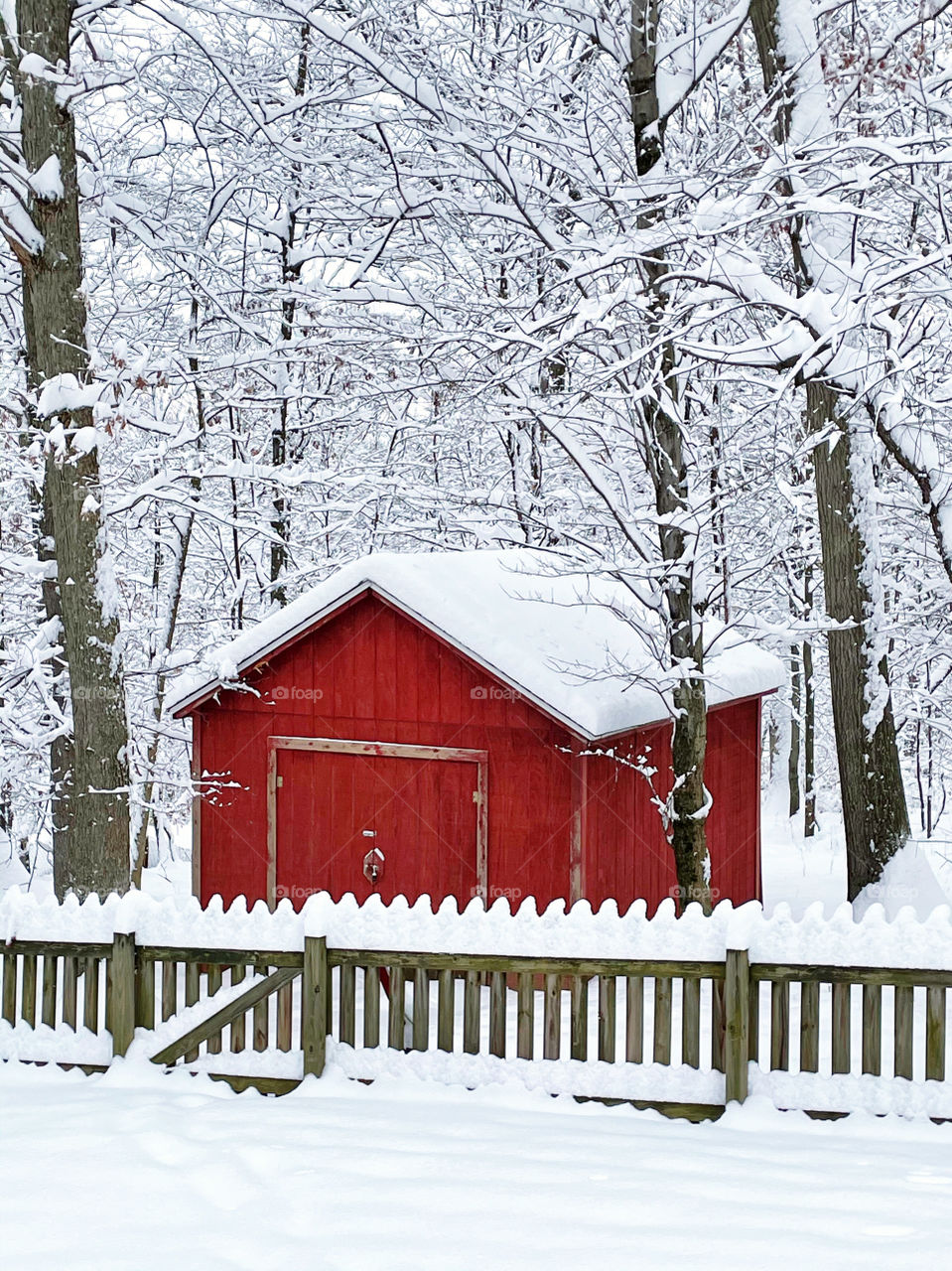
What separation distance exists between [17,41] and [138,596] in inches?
400

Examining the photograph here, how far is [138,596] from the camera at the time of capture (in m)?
18.1

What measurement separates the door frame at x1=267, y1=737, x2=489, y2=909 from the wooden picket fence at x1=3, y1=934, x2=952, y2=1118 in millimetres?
3564

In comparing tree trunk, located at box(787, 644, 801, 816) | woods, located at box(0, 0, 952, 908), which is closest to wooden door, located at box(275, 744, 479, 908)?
woods, located at box(0, 0, 952, 908)

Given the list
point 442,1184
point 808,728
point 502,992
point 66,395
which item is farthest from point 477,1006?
point 808,728

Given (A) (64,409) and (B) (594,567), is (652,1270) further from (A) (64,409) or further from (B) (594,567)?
(A) (64,409)

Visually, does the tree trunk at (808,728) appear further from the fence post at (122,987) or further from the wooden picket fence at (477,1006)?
the fence post at (122,987)

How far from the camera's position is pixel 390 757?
11.2m

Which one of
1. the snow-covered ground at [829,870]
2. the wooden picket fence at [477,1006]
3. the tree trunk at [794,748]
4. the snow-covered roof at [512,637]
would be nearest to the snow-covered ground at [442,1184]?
the wooden picket fence at [477,1006]

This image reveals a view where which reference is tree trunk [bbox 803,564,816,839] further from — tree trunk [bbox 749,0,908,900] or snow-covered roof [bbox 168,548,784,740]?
snow-covered roof [bbox 168,548,784,740]

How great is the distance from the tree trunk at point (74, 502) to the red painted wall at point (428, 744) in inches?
100

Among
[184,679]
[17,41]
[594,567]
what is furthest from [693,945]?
[17,41]

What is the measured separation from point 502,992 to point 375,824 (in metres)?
4.77

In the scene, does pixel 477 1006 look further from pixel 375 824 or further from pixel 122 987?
pixel 375 824

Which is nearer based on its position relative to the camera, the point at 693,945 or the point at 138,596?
the point at 693,945
